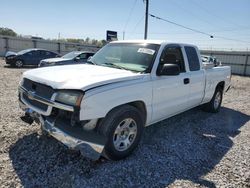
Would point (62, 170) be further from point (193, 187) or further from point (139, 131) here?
point (193, 187)

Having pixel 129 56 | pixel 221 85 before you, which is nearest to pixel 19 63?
pixel 221 85

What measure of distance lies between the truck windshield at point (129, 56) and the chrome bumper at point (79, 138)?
1531 mm

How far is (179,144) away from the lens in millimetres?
4711

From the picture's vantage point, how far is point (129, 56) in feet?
15.1

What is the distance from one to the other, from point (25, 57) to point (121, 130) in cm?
1652

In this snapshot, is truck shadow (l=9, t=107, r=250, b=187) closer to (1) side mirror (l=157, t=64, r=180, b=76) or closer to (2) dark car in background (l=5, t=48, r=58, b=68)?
(1) side mirror (l=157, t=64, r=180, b=76)

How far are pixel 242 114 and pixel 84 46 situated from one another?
85.8ft

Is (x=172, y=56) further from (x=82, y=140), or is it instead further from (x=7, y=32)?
(x=7, y=32)

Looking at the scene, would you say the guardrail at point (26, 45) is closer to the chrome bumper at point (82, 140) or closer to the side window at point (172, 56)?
the side window at point (172, 56)

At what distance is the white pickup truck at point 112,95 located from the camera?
318cm

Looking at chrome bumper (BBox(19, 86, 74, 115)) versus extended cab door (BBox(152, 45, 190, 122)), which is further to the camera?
extended cab door (BBox(152, 45, 190, 122))

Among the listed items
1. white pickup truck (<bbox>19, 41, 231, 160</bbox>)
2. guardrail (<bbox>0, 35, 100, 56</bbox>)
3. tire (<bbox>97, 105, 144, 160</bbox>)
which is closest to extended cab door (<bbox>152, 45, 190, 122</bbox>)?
white pickup truck (<bbox>19, 41, 231, 160</bbox>)

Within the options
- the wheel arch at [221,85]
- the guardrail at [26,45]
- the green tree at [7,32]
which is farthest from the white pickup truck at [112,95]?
the green tree at [7,32]

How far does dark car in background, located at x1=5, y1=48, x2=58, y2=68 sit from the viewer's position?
1766 centimetres
